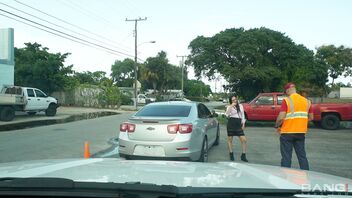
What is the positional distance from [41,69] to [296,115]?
118ft

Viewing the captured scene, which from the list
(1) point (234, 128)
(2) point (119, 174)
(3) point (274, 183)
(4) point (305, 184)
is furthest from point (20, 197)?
(1) point (234, 128)

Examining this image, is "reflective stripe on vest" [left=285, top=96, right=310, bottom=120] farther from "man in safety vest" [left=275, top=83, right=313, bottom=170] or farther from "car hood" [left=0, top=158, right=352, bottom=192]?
"car hood" [left=0, top=158, right=352, bottom=192]

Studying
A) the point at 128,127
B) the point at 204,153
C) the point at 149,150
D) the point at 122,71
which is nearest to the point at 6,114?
the point at 128,127

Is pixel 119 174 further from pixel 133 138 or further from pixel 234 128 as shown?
pixel 234 128

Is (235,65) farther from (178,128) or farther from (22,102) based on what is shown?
(178,128)

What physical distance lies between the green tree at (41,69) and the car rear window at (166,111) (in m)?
32.7

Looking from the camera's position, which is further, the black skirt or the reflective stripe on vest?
the black skirt

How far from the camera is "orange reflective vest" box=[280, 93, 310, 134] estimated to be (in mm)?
7758

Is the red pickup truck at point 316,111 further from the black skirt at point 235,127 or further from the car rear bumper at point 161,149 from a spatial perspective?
the car rear bumper at point 161,149

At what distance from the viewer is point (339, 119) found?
20.6 m

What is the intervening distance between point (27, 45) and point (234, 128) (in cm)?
3728

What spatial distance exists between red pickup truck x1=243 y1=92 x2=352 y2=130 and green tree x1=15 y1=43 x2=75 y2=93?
82.5 ft

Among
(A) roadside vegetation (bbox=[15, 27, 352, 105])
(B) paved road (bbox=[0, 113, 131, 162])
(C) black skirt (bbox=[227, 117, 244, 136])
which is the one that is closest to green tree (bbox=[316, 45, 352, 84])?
(A) roadside vegetation (bbox=[15, 27, 352, 105])

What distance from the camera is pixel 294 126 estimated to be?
7766 millimetres
